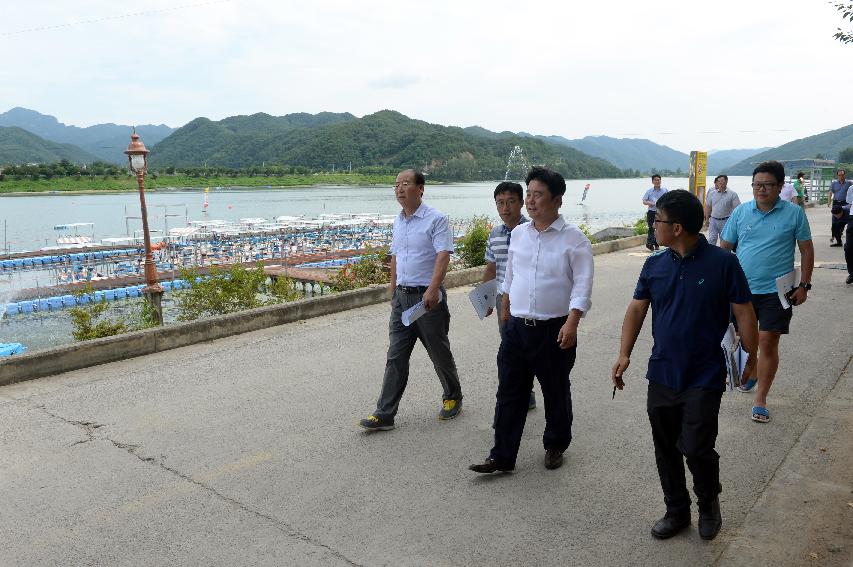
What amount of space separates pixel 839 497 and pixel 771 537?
0.74 metres

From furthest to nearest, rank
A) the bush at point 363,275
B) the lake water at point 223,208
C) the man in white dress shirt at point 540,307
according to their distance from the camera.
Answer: the lake water at point 223,208, the bush at point 363,275, the man in white dress shirt at point 540,307

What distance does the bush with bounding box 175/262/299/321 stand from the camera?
898 centimetres

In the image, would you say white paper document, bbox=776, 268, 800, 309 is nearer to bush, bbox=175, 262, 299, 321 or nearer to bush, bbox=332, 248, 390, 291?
bush, bbox=175, 262, 299, 321

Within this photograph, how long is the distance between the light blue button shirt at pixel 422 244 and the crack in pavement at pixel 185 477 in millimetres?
1941

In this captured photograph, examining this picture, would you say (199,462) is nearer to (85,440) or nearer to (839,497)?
(85,440)

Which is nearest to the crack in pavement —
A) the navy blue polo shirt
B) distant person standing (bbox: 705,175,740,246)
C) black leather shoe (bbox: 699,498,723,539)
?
black leather shoe (bbox: 699,498,723,539)

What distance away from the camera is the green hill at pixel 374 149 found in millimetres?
94000

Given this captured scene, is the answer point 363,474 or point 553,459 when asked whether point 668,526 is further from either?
point 363,474

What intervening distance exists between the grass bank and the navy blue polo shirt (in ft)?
310

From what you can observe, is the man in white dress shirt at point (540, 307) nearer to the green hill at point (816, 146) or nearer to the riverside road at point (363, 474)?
the riverside road at point (363, 474)

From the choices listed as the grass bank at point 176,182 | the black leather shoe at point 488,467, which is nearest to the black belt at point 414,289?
the black leather shoe at point 488,467

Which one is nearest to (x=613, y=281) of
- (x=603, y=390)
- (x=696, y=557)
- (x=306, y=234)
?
(x=603, y=390)

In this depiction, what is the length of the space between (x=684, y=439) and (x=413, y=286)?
231cm

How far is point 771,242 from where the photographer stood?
4922mm
